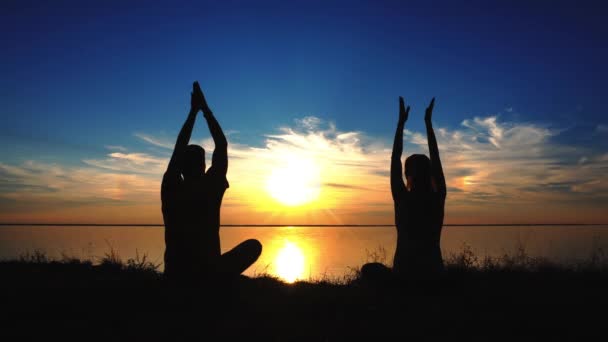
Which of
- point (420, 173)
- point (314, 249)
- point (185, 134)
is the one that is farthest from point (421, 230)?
point (314, 249)

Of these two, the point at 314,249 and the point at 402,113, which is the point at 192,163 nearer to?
the point at 402,113

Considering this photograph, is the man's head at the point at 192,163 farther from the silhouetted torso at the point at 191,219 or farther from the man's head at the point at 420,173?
the man's head at the point at 420,173

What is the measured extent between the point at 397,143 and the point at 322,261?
15.4m

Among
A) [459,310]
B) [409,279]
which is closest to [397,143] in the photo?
[409,279]

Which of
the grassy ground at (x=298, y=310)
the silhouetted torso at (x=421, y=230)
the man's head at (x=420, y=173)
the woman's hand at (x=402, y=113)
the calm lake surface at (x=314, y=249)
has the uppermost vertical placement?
the woman's hand at (x=402, y=113)

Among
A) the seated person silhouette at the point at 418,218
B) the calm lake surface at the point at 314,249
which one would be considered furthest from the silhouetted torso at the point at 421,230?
the calm lake surface at the point at 314,249

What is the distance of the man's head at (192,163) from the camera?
4.80m

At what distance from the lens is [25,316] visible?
434cm

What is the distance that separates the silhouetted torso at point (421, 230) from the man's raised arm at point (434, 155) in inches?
11.0

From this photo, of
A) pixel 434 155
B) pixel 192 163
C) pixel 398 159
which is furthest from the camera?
pixel 434 155

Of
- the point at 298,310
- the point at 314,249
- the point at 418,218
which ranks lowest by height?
the point at 314,249

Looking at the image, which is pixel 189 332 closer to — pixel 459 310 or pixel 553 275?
pixel 459 310

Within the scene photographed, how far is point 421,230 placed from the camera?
500cm

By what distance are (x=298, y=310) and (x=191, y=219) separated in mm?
1790
